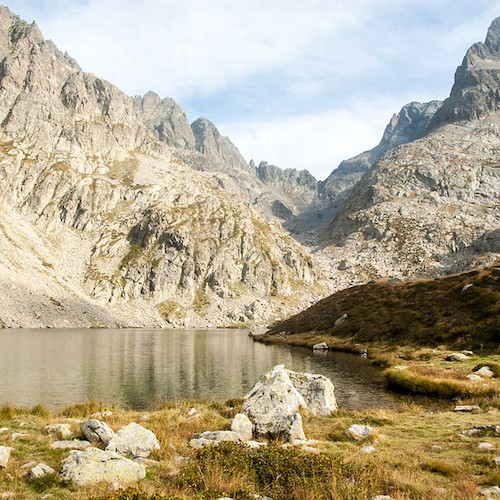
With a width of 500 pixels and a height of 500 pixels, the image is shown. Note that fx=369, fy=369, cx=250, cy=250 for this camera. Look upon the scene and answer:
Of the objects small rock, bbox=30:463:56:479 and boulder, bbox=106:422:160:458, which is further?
boulder, bbox=106:422:160:458

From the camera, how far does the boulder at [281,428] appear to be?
16578mm

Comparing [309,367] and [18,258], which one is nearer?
[309,367]

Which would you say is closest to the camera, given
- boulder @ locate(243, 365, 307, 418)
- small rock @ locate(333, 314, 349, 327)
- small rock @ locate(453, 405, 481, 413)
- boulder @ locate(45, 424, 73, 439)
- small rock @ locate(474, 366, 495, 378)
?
boulder @ locate(45, 424, 73, 439)

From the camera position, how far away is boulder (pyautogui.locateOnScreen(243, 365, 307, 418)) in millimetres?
22219

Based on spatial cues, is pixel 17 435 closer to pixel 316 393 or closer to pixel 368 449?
pixel 368 449

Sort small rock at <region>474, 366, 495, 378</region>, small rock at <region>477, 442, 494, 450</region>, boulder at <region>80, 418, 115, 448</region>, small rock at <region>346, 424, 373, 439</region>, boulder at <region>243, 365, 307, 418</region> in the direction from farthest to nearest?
small rock at <region>474, 366, 495, 378</region>, boulder at <region>243, 365, 307, 418</region>, small rock at <region>346, 424, 373, 439</region>, boulder at <region>80, 418, 115, 448</region>, small rock at <region>477, 442, 494, 450</region>

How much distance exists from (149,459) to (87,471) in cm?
309

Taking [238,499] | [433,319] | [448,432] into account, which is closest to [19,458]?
[238,499]

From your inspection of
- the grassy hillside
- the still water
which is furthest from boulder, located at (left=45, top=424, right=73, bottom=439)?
the grassy hillside

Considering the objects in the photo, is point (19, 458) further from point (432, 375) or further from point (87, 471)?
point (432, 375)

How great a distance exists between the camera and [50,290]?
158375mm

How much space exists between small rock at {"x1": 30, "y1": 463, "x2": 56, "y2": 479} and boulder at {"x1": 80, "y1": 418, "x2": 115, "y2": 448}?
137 inches

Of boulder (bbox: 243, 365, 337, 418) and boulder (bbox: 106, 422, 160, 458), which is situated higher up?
boulder (bbox: 106, 422, 160, 458)

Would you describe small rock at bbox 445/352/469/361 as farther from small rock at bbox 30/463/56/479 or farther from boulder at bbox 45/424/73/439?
small rock at bbox 30/463/56/479
